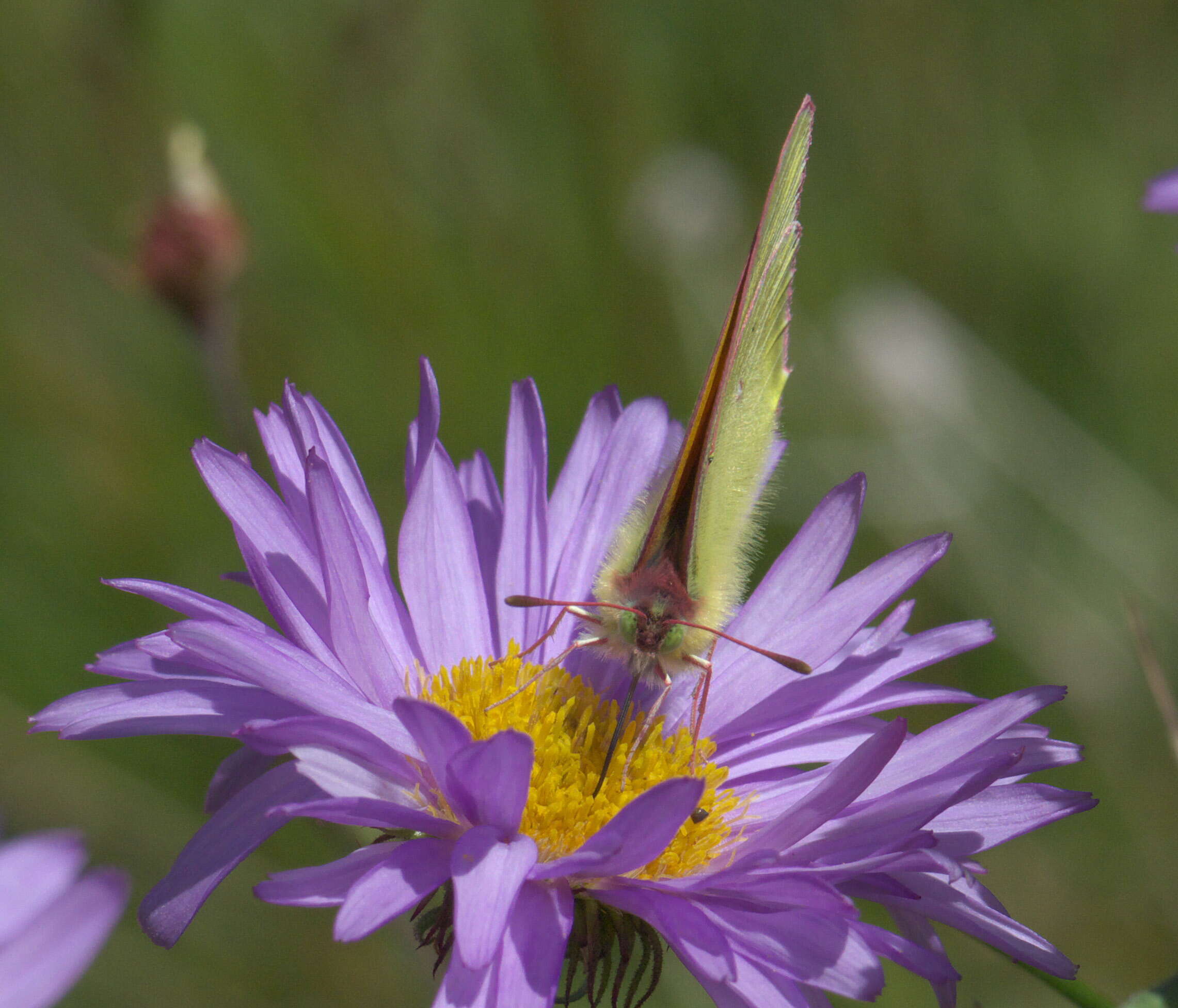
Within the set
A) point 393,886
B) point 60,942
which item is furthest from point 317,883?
point 60,942

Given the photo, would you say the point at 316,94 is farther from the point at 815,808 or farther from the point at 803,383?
the point at 815,808

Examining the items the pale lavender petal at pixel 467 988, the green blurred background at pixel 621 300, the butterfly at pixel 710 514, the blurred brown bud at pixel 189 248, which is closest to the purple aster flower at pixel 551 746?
the pale lavender petal at pixel 467 988

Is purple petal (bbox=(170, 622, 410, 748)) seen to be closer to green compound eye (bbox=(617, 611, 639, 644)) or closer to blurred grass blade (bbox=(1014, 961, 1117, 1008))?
green compound eye (bbox=(617, 611, 639, 644))

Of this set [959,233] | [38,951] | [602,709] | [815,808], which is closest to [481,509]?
[602,709]

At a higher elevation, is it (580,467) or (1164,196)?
(1164,196)

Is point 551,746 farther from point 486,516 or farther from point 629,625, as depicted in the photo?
point 486,516

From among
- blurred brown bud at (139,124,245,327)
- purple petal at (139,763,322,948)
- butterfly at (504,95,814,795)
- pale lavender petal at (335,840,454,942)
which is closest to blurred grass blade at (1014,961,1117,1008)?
butterfly at (504,95,814,795)
